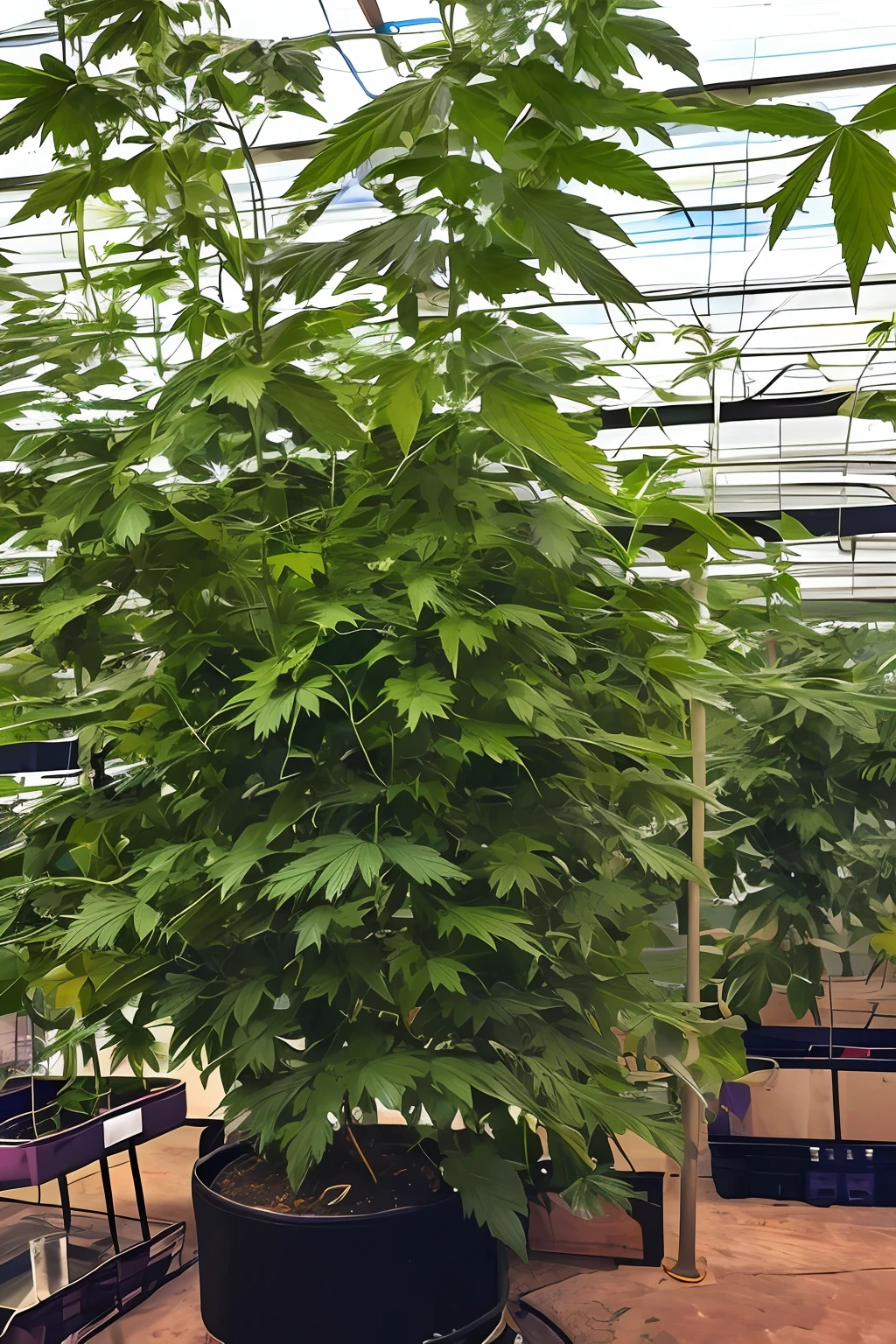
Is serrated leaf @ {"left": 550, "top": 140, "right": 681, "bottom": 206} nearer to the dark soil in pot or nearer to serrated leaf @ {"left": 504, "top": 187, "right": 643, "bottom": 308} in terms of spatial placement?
serrated leaf @ {"left": 504, "top": 187, "right": 643, "bottom": 308}

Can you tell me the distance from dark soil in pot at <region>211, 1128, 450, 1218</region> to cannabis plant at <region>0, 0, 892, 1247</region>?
0.04 metres

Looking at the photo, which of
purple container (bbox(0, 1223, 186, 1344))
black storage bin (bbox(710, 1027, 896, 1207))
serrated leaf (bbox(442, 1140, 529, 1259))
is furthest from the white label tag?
serrated leaf (bbox(442, 1140, 529, 1259))

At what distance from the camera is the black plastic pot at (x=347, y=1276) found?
0.61 metres

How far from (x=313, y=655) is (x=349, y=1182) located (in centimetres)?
39

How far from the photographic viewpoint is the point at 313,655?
675mm

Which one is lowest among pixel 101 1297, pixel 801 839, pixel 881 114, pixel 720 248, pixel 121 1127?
pixel 101 1297

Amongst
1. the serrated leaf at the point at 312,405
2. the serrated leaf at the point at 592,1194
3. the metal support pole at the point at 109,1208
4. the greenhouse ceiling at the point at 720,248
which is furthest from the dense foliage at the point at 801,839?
the serrated leaf at the point at 312,405

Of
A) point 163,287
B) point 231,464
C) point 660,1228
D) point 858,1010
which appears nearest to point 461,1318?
point 231,464

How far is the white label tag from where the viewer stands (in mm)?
1748

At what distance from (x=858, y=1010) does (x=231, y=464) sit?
2.26 metres

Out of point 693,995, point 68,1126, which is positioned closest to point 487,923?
point 693,995

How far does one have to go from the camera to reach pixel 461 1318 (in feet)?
2.11

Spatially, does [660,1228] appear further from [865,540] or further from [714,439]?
[865,540]

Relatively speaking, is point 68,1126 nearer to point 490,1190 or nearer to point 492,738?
point 490,1190
